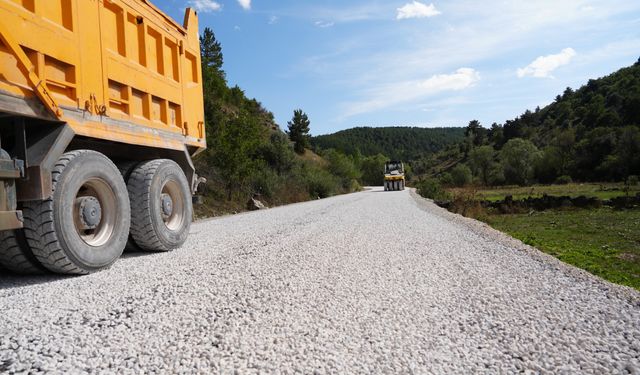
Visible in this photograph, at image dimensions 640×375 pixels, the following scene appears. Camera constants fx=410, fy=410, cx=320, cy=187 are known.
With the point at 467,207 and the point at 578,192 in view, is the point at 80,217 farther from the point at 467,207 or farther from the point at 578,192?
the point at 578,192

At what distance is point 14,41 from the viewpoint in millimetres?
3619

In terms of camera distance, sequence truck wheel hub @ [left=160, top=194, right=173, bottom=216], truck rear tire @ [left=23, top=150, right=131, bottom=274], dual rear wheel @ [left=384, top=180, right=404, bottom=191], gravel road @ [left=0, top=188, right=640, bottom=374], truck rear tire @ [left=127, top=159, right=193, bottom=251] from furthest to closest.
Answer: dual rear wheel @ [left=384, top=180, right=404, bottom=191] → truck wheel hub @ [left=160, top=194, right=173, bottom=216] → truck rear tire @ [left=127, top=159, right=193, bottom=251] → truck rear tire @ [left=23, top=150, right=131, bottom=274] → gravel road @ [left=0, top=188, right=640, bottom=374]

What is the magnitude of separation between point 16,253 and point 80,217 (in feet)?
2.17

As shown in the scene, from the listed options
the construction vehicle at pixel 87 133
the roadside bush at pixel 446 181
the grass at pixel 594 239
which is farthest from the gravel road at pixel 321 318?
the roadside bush at pixel 446 181

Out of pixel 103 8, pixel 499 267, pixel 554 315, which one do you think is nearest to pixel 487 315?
pixel 554 315

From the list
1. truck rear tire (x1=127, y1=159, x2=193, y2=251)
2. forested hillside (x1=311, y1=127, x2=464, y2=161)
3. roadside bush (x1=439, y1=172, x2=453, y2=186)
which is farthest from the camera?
forested hillside (x1=311, y1=127, x2=464, y2=161)

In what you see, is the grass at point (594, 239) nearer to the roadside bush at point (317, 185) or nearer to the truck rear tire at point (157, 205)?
the truck rear tire at point (157, 205)

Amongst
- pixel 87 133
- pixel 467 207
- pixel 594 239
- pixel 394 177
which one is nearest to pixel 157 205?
pixel 87 133

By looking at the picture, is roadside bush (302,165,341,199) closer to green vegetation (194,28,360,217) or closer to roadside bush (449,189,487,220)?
green vegetation (194,28,360,217)

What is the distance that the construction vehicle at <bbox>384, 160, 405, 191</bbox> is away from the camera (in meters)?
43.5

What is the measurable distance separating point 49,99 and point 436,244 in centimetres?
538

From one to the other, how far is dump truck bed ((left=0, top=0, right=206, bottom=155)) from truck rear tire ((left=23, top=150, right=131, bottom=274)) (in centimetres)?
42

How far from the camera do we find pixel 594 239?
12672 mm

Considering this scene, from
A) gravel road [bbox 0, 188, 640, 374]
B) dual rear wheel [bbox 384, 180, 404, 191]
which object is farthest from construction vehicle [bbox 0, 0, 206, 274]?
dual rear wheel [bbox 384, 180, 404, 191]
